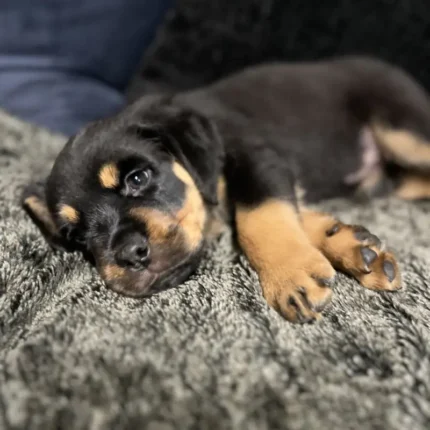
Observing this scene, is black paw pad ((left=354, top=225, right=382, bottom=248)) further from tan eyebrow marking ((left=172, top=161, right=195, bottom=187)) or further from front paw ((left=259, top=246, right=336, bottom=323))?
tan eyebrow marking ((left=172, top=161, right=195, bottom=187))

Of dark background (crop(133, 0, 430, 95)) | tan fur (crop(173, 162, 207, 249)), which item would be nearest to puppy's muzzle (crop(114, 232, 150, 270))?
tan fur (crop(173, 162, 207, 249))

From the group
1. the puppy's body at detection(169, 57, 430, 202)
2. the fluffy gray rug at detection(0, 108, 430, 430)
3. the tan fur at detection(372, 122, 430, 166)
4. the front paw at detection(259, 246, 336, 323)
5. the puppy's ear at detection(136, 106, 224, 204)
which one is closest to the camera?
the fluffy gray rug at detection(0, 108, 430, 430)

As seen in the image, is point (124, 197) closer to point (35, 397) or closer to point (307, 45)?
point (35, 397)

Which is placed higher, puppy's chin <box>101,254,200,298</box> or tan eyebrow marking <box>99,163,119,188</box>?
tan eyebrow marking <box>99,163,119,188</box>

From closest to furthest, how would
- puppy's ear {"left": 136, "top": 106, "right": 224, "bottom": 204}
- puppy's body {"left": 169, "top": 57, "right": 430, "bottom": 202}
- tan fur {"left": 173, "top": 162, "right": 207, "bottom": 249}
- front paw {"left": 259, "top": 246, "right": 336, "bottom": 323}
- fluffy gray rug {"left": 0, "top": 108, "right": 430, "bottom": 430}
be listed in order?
1. fluffy gray rug {"left": 0, "top": 108, "right": 430, "bottom": 430}
2. front paw {"left": 259, "top": 246, "right": 336, "bottom": 323}
3. tan fur {"left": 173, "top": 162, "right": 207, "bottom": 249}
4. puppy's ear {"left": 136, "top": 106, "right": 224, "bottom": 204}
5. puppy's body {"left": 169, "top": 57, "right": 430, "bottom": 202}

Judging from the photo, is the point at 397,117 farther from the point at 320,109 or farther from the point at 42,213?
the point at 42,213

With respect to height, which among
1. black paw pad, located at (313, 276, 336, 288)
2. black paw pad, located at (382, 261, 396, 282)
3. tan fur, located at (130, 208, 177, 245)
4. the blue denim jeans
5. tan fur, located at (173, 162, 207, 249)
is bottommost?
the blue denim jeans

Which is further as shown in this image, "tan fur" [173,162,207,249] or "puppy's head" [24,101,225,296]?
"tan fur" [173,162,207,249]
